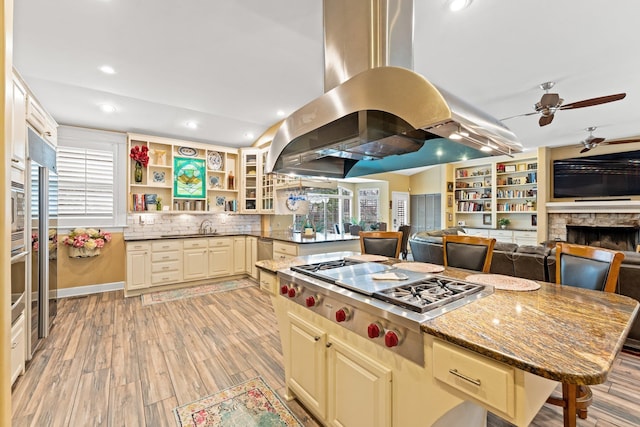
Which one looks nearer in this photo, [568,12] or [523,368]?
[523,368]

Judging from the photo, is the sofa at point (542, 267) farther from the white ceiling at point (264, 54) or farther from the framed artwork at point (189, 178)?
the framed artwork at point (189, 178)

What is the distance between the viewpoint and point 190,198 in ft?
16.9

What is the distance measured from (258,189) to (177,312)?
2579 millimetres

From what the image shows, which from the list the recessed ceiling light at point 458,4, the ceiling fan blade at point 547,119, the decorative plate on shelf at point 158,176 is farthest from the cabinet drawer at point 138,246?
the ceiling fan blade at point 547,119

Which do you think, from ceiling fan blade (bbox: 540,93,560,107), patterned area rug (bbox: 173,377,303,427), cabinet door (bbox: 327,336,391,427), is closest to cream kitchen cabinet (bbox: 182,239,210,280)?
patterned area rug (bbox: 173,377,303,427)

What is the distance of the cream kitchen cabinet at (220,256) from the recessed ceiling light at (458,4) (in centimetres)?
454

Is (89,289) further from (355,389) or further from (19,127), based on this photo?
(355,389)

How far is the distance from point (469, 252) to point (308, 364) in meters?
1.52

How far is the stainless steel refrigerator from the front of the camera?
245cm

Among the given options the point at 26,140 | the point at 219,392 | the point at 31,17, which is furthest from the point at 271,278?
the point at 31,17

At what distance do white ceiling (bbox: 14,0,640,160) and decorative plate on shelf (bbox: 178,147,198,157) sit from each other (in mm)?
847

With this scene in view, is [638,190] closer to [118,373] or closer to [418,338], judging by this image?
[418,338]

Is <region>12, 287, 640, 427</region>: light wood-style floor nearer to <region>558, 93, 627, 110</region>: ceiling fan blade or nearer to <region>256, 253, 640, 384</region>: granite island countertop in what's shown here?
<region>256, 253, 640, 384</region>: granite island countertop

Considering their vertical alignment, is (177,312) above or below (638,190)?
below
